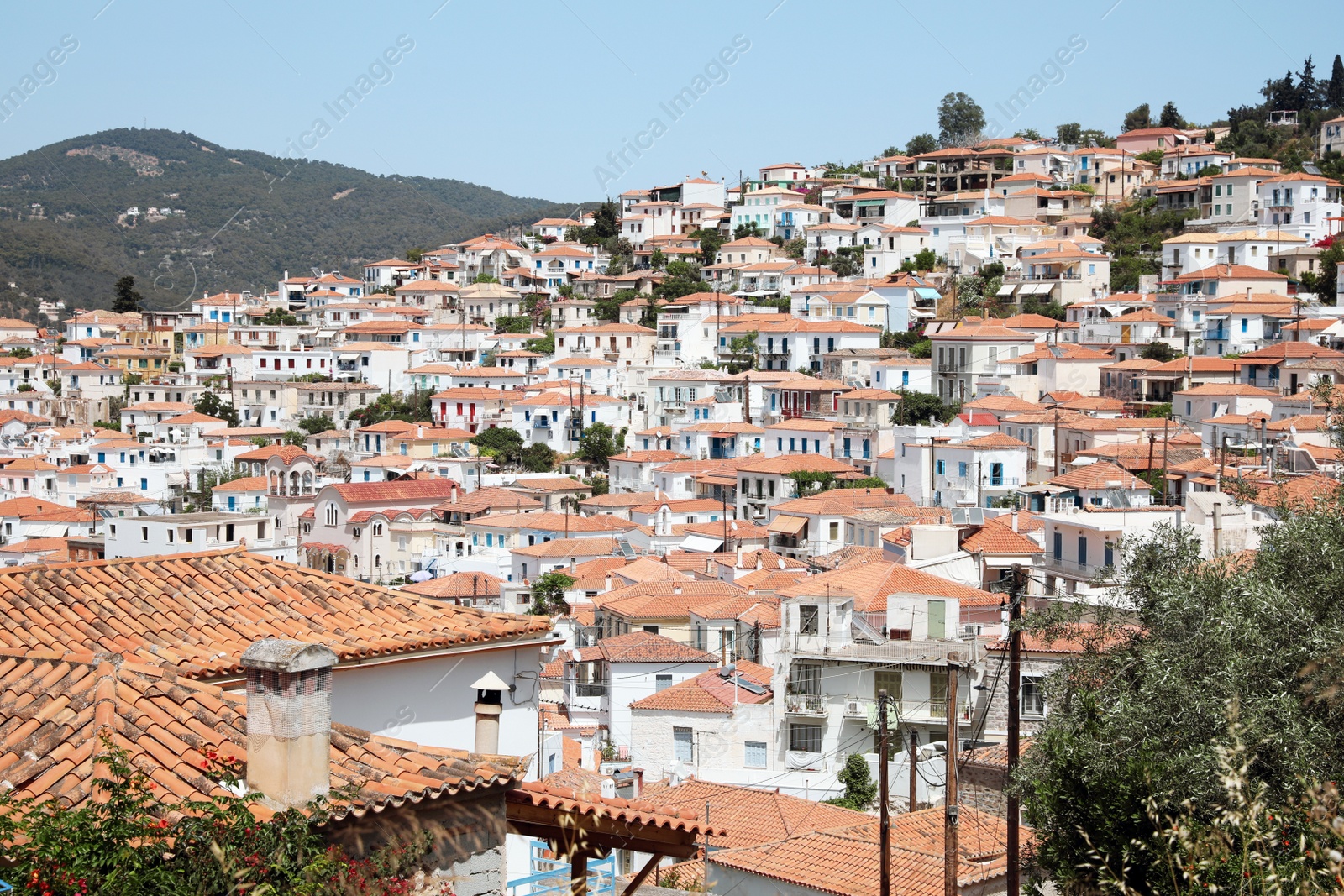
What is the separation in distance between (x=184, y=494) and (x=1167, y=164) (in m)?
62.2

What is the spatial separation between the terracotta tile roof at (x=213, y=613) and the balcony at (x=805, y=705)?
17481 millimetres

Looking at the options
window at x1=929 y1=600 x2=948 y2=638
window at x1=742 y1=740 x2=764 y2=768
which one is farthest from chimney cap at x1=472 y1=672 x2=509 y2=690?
window at x1=929 y1=600 x2=948 y2=638

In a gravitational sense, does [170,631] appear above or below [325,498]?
above

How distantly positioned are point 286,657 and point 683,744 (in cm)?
2113

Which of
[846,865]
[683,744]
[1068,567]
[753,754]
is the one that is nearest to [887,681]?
[753,754]

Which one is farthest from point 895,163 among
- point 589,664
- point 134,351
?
point 589,664

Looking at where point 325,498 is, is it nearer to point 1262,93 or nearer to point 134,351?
point 134,351

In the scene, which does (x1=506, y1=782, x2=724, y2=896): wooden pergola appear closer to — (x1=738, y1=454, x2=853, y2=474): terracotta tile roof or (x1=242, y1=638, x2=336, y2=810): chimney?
(x1=242, y1=638, x2=336, y2=810): chimney

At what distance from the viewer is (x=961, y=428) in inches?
2044

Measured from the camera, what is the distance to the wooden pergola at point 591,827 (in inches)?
248

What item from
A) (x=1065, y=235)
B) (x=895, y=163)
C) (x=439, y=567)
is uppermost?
(x=895, y=163)

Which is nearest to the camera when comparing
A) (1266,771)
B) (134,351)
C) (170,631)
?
Result: (170,631)

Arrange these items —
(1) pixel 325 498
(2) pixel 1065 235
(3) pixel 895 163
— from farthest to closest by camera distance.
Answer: (3) pixel 895 163 → (2) pixel 1065 235 → (1) pixel 325 498

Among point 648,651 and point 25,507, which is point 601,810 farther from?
point 25,507
